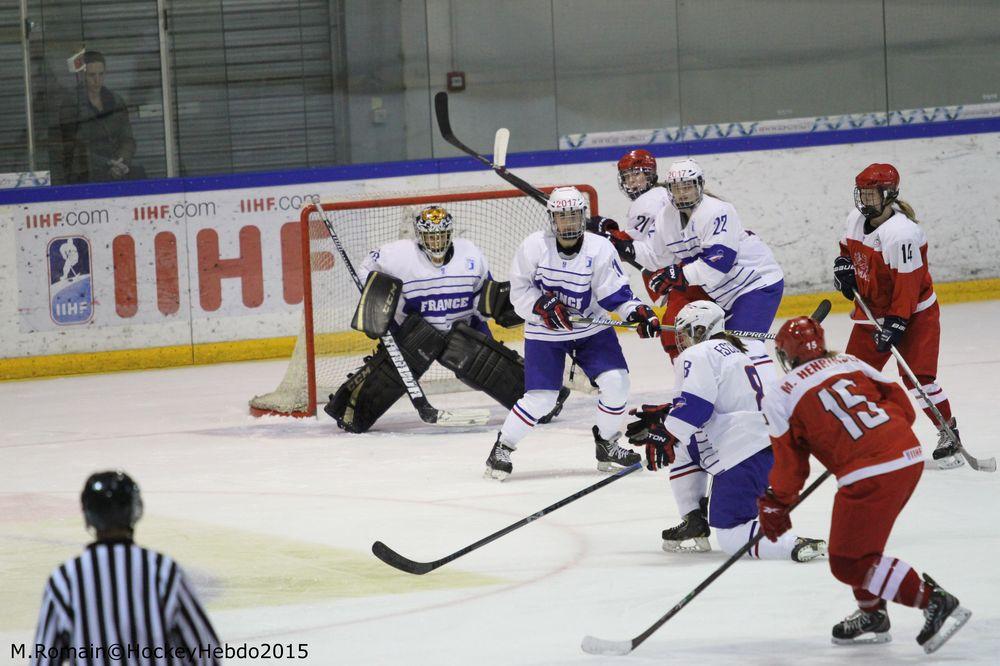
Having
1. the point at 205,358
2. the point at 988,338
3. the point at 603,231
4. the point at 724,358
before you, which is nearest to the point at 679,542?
the point at 724,358

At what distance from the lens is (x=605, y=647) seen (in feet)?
11.2

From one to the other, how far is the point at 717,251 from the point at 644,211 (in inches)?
34.6

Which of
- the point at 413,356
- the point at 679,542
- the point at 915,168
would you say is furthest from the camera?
the point at 915,168

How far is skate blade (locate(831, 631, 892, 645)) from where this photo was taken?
3.41 m

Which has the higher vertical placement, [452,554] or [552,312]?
[552,312]

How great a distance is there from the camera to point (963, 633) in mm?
3432

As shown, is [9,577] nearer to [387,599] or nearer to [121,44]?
[387,599]

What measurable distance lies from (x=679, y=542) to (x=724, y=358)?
23.2 inches

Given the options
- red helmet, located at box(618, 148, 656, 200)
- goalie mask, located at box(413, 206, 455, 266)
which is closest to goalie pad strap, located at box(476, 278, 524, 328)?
goalie mask, located at box(413, 206, 455, 266)

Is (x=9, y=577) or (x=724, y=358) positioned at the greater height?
(x=724, y=358)

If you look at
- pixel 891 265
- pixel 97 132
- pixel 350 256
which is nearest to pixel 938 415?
pixel 891 265

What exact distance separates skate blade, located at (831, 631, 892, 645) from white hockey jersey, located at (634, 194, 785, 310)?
2685 millimetres

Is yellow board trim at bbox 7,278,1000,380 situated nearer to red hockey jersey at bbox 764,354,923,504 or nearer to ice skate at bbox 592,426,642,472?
ice skate at bbox 592,426,642,472

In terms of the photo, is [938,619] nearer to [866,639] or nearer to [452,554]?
[866,639]
